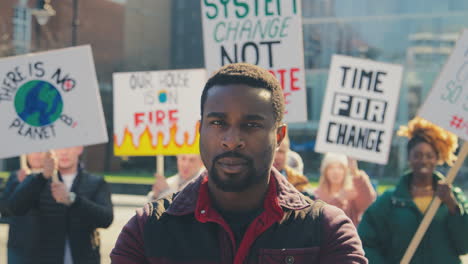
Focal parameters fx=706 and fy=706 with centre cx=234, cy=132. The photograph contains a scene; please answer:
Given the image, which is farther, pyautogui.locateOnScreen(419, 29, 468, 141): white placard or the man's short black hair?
pyautogui.locateOnScreen(419, 29, 468, 141): white placard

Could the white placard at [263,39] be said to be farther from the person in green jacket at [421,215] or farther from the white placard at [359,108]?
the person in green jacket at [421,215]

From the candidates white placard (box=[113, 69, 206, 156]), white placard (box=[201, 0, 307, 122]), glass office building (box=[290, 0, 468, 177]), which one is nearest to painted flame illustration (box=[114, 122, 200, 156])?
white placard (box=[113, 69, 206, 156])

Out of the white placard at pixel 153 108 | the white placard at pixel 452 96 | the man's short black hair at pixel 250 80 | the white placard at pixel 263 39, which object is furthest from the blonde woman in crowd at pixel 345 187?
the man's short black hair at pixel 250 80

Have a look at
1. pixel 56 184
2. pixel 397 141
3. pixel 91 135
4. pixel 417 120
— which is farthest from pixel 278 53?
pixel 397 141

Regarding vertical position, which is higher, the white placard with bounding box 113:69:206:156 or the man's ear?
the man's ear

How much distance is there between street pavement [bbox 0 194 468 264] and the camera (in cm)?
979

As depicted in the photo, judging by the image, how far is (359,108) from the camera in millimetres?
6094

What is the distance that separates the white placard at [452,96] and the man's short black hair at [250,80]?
9.53 ft

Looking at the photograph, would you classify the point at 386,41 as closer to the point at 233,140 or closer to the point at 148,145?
the point at 148,145

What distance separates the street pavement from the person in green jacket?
A: 17.5 feet

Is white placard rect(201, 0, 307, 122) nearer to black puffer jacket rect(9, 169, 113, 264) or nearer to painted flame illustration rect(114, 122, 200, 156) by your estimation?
painted flame illustration rect(114, 122, 200, 156)

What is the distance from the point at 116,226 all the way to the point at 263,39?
8487 mm

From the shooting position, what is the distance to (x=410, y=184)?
4.55 meters

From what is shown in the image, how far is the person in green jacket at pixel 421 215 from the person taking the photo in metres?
4.31
